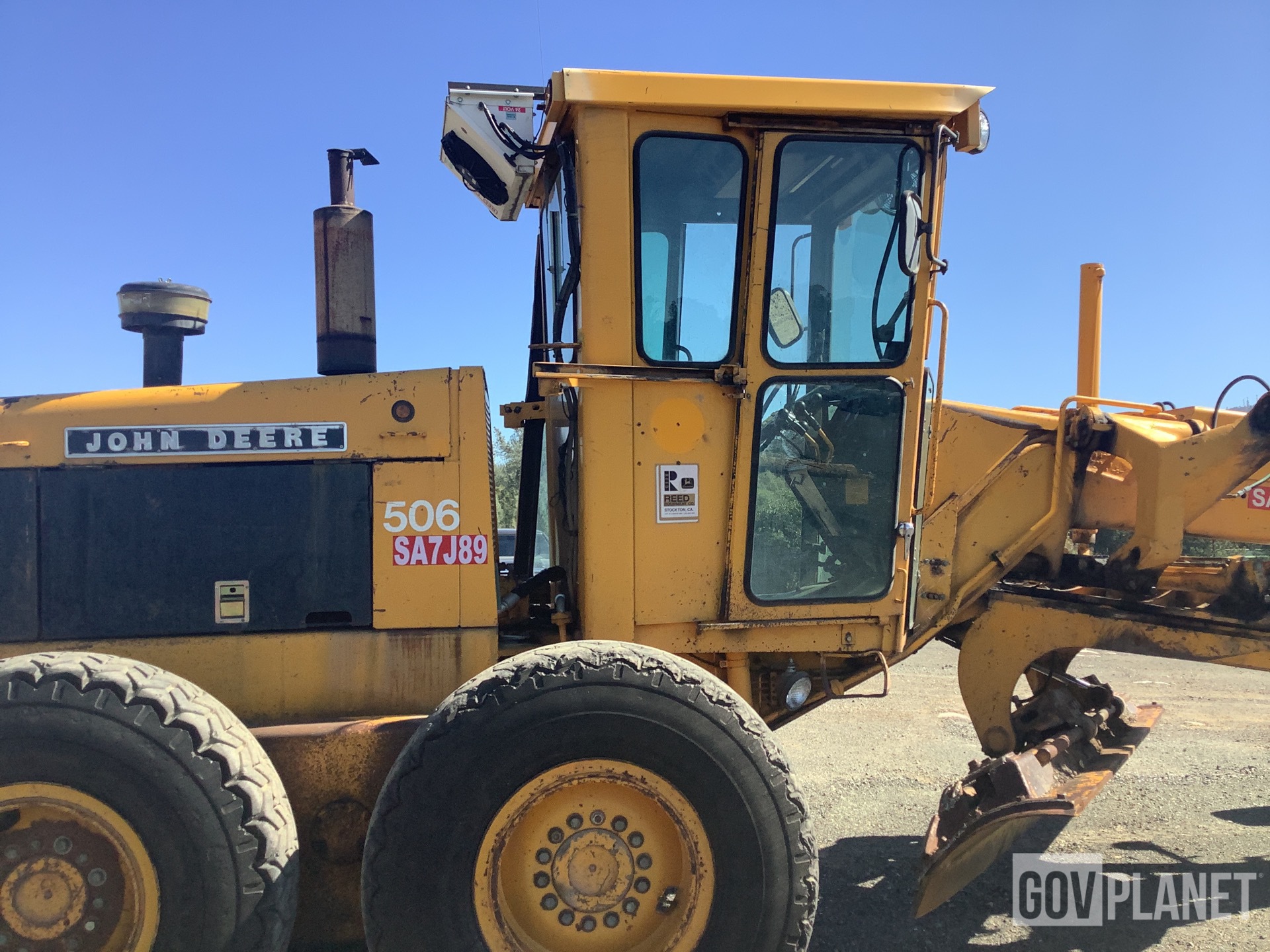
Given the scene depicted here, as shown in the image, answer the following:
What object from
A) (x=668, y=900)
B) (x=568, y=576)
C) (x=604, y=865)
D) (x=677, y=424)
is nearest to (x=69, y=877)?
(x=604, y=865)

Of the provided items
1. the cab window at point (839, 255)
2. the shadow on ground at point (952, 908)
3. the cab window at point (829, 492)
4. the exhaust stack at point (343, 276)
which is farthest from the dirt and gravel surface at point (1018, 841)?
the exhaust stack at point (343, 276)

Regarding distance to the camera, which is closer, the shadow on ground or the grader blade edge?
the grader blade edge

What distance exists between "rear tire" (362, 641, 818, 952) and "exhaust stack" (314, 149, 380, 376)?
1434 millimetres

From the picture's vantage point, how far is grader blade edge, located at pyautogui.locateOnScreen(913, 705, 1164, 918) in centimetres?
298

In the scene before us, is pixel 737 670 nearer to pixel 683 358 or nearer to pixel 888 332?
pixel 683 358

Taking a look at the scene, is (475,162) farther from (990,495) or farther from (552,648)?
(990,495)

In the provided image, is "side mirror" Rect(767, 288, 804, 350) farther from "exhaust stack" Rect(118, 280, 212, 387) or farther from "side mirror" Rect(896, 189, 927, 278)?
"exhaust stack" Rect(118, 280, 212, 387)

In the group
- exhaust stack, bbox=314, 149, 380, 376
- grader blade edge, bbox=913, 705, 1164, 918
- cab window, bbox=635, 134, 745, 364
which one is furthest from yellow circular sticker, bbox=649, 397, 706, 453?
grader blade edge, bbox=913, 705, 1164, 918

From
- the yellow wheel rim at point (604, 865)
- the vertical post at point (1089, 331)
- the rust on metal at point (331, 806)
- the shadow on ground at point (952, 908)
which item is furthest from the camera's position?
the vertical post at point (1089, 331)

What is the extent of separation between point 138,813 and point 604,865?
1328mm

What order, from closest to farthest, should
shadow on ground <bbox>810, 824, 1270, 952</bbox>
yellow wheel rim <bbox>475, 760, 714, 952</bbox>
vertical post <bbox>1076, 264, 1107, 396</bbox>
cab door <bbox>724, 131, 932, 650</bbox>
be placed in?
yellow wheel rim <bbox>475, 760, 714, 952</bbox> → cab door <bbox>724, 131, 932, 650</bbox> → shadow on ground <bbox>810, 824, 1270, 952</bbox> → vertical post <bbox>1076, 264, 1107, 396</bbox>

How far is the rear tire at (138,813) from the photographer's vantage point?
2.40m

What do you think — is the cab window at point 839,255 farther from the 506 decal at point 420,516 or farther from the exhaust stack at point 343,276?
the exhaust stack at point 343,276

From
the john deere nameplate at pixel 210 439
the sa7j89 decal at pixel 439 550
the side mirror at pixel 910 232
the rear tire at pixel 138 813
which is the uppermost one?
the side mirror at pixel 910 232
